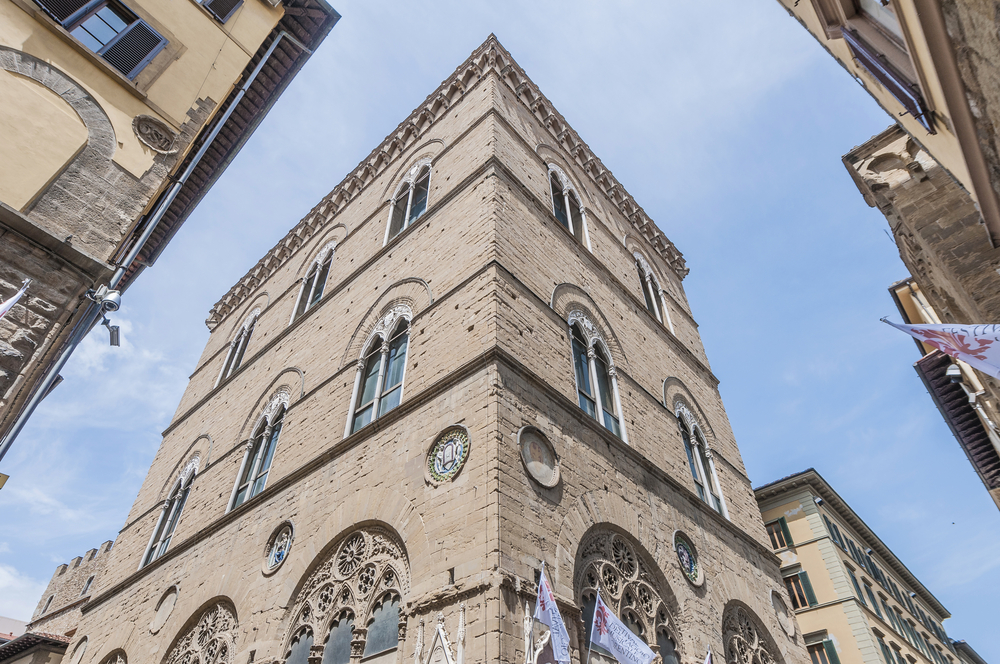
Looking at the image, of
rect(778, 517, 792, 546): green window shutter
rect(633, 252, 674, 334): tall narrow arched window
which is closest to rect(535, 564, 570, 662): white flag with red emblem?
rect(633, 252, 674, 334): tall narrow arched window

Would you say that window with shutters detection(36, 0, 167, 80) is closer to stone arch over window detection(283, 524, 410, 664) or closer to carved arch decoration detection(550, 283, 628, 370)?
stone arch over window detection(283, 524, 410, 664)

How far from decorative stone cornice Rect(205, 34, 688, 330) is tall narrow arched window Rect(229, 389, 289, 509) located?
606 cm

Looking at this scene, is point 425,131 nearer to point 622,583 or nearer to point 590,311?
point 590,311

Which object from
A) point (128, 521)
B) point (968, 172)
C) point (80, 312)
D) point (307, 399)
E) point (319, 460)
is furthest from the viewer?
point (128, 521)

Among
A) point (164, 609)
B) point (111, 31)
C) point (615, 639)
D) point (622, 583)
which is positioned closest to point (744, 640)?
point (622, 583)

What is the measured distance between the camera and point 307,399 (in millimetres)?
10805

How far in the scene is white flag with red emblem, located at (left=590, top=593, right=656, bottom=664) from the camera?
21.0 ft

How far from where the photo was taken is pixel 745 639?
9.31 metres

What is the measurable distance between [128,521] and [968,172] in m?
16.2

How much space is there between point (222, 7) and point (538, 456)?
7220 millimetres

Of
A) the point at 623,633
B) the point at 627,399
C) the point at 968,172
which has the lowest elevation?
the point at 623,633

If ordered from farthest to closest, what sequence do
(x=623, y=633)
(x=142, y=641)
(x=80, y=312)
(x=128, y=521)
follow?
1. (x=128, y=521)
2. (x=142, y=641)
3. (x=623, y=633)
4. (x=80, y=312)

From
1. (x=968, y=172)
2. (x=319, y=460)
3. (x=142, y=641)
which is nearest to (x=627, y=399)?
(x=319, y=460)

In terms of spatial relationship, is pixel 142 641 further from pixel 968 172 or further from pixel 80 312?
pixel 968 172
